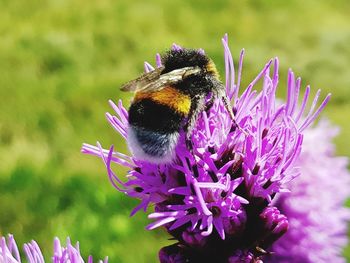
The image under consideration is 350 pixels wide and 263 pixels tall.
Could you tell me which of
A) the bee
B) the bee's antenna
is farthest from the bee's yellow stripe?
the bee's antenna

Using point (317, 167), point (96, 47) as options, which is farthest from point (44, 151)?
point (317, 167)

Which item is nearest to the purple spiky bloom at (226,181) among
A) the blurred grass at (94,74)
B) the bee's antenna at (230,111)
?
the bee's antenna at (230,111)

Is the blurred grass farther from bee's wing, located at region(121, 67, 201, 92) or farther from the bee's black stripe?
the bee's black stripe

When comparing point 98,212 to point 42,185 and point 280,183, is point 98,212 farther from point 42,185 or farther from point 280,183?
point 280,183

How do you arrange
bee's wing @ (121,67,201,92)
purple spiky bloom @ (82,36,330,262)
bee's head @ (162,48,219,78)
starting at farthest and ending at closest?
bee's head @ (162,48,219,78)
bee's wing @ (121,67,201,92)
purple spiky bloom @ (82,36,330,262)

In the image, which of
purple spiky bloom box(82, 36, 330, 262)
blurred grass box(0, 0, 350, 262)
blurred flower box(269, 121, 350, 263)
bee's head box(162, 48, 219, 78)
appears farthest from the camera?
blurred grass box(0, 0, 350, 262)

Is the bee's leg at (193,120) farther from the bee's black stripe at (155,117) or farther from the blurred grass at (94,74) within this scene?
the blurred grass at (94,74)

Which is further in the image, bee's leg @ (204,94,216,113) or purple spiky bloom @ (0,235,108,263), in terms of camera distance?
bee's leg @ (204,94,216,113)
